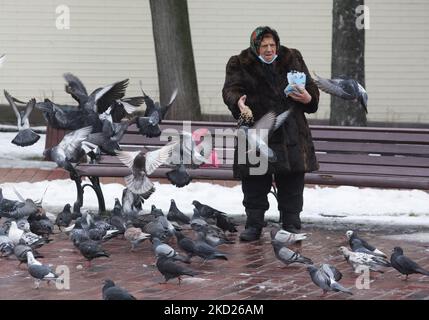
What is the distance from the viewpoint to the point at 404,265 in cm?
757

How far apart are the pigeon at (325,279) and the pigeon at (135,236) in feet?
5.94

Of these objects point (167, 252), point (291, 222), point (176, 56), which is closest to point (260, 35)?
point (291, 222)

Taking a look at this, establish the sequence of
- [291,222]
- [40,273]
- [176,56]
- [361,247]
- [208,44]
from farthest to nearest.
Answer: [208,44], [176,56], [291,222], [361,247], [40,273]

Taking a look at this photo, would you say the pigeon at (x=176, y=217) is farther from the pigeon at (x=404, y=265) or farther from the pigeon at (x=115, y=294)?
the pigeon at (x=115, y=294)

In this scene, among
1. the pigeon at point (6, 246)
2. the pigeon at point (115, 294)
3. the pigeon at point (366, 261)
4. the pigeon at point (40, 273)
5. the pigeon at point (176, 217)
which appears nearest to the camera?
the pigeon at point (115, 294)

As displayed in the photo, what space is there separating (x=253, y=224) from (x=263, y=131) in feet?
2.82

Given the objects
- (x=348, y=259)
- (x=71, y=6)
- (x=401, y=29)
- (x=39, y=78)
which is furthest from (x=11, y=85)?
(x=348, y=259)

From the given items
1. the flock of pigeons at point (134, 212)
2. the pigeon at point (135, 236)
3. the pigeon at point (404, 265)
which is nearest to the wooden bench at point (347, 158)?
the flock of pigeons at point (134, 212)

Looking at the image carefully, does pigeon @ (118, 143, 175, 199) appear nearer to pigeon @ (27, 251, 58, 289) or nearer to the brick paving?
the brick paving

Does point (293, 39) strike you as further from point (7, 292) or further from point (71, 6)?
point (7, 292)

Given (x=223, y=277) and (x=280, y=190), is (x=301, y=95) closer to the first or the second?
Result: (x=280, y=190)

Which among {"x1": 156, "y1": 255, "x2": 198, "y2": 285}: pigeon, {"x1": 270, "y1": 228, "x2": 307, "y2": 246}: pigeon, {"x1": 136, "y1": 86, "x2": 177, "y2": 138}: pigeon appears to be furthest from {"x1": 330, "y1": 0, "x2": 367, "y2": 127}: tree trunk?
{"x1": 156, "y1": 255, "x2": 198, "y2": 285}: pigeon

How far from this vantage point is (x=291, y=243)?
28.8ft

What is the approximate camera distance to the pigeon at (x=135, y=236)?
8680 mm
